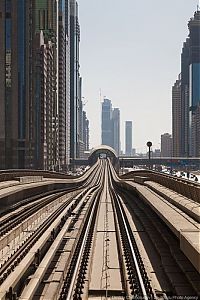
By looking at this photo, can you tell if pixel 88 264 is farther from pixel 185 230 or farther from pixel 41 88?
pixel 41 88

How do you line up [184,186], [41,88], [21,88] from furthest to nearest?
[41,88] < [21,88] < [184,186]

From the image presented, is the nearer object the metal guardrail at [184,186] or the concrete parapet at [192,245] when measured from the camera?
the concrete parapet at [192,245]

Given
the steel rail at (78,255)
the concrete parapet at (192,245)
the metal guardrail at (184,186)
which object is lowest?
the steel rail at (78,255)

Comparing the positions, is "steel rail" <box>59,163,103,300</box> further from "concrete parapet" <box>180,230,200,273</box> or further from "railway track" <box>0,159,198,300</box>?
"concrete parapet" <box>180,230,200,273</box>

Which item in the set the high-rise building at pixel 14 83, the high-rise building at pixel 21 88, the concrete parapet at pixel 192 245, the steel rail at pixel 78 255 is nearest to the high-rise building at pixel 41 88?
the high-rise building at pixel 21 88

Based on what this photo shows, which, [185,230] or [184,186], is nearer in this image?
[185,230]

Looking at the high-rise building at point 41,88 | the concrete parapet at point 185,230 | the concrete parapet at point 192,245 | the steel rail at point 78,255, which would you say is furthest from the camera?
the high-rise building at point 41,88

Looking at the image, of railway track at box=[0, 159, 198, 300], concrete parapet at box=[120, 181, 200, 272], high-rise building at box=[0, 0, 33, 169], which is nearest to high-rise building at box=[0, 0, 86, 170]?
high-rise building at box=[0, 0, 33, 169]

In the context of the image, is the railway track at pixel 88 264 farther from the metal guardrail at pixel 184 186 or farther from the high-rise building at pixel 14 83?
A: the high-rise building at pixel 14 83

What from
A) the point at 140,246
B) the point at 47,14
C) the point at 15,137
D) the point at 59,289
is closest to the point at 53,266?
the point at 59,289

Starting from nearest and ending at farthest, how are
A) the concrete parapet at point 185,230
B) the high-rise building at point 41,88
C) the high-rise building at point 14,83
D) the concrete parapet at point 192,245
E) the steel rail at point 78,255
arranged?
the concrete parapet at point 192,245
the concrete parapet at point 185,230
the steel rail at point 78,255
the high-rise building at point 14,83
the high-rise building at point 41,88

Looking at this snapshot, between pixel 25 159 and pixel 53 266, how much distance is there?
82.5 meters

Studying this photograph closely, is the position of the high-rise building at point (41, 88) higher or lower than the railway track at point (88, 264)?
higher

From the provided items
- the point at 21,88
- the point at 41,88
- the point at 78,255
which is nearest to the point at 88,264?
the point at 78,255
